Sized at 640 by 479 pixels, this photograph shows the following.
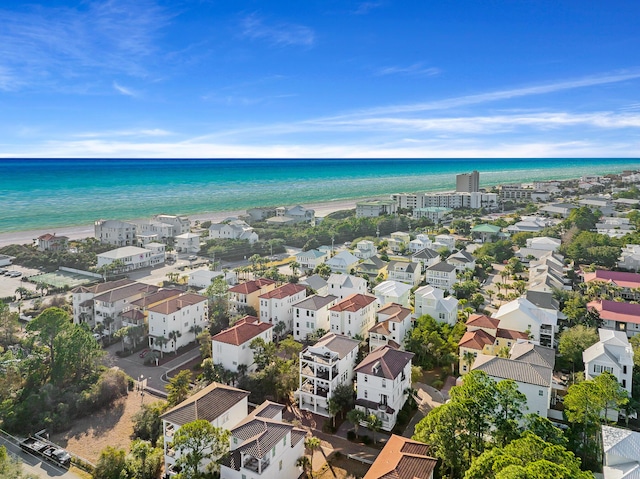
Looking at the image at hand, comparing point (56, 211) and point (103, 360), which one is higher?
point (56, 211)

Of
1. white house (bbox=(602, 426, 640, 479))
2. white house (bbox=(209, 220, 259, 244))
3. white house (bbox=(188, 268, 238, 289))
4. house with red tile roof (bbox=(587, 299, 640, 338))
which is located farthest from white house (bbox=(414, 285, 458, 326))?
white house (bbox=(209, 220, 259, 244))

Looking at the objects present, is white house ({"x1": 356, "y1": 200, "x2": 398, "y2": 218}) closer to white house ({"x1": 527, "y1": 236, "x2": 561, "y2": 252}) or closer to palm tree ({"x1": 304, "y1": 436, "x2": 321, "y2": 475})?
white house ({"x1": 527, "y1": 236, "x2": 561, "y2": 252})

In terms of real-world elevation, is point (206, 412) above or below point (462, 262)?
below

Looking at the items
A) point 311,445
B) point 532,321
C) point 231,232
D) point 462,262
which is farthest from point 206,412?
point 231,232

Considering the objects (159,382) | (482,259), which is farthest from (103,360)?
(482,259)

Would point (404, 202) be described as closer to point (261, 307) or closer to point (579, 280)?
point (579, 280)

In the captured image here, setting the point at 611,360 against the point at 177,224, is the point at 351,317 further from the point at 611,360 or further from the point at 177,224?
the point at 177,224

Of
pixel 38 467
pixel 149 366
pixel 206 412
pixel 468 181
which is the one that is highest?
pixel 468 181
